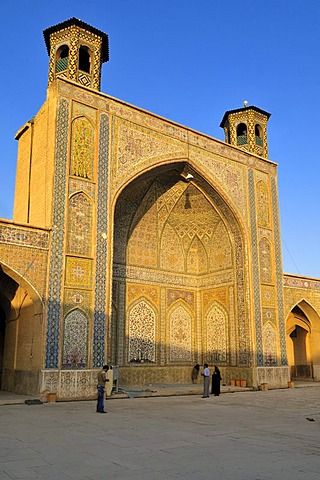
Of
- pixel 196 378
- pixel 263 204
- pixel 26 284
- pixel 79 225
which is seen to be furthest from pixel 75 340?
pixel 263 204

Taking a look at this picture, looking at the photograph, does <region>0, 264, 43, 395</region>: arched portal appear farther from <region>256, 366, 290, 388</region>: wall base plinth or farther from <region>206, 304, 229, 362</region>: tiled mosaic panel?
<region>256, 366, 290, 388</region>: wall base plinth

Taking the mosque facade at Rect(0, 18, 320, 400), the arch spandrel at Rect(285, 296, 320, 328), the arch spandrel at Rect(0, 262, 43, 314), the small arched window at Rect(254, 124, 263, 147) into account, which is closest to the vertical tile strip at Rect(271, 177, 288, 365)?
the mosque facade at Rect(0, 18, 320, 400)

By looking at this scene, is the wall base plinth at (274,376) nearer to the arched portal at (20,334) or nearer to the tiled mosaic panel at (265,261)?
the tiled mosaic panel at (265,261)

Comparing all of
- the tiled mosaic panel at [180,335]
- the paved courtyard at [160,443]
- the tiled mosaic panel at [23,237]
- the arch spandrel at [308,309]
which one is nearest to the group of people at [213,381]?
the paved courtyard at [160,443]

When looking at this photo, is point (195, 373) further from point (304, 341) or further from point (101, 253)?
point (101, 253)

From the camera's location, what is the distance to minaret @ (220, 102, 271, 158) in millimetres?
15945

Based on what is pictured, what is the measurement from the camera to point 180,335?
14891 millimetres

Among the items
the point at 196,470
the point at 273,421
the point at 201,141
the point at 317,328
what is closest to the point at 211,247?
the point at 201,141

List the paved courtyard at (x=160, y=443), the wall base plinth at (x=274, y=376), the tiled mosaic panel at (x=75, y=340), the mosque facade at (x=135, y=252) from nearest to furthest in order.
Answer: the paved courtyard at (x=160, y=443)
the tiled mosaic panel at (x=75, y=340)
the mosque facade at (x=135, y=252)
the wall base plinth at (x=274, y=376)

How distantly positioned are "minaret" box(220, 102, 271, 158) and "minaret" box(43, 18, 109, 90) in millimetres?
5409

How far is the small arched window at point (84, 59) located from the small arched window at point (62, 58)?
0.40 m

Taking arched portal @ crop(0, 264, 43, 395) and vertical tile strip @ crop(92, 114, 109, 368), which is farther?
vertical tile strip @ crop(92, 114, 109, 368)

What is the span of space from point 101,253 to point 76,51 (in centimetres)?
542

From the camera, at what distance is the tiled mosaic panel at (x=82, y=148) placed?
35.7 feet
